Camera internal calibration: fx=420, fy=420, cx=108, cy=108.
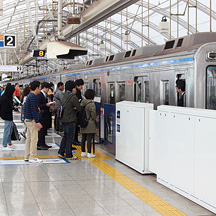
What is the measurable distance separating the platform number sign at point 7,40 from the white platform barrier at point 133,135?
37.6 ft

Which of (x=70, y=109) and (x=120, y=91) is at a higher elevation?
(x=120, y=91)

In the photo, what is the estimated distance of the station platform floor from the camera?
18.9ft

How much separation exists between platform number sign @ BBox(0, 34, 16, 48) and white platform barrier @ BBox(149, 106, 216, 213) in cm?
1329

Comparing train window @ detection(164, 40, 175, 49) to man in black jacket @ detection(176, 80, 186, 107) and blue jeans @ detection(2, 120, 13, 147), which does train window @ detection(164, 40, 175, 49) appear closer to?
man in black jacket @ detection(176, 80, 186, 107)

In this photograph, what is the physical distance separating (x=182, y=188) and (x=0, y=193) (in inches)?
112

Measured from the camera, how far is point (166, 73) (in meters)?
9.18

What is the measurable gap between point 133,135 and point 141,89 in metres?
2.31

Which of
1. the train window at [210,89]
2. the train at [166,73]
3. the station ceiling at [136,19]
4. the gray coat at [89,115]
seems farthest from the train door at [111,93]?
the station ceiling at [136,19]

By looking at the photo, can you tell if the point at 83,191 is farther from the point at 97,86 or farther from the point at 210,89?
the point at 97,86

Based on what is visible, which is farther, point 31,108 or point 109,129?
point 109,129

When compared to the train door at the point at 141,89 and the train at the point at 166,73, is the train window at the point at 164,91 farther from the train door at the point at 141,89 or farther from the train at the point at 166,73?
the train door at the point at 141,89

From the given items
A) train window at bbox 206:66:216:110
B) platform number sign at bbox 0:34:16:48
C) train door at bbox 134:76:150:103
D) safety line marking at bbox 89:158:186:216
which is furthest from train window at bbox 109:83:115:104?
platform number sign at bbox 0:34:16:48

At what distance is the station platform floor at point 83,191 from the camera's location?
5.77 metres

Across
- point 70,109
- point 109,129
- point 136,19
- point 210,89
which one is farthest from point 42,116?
point 136,19
